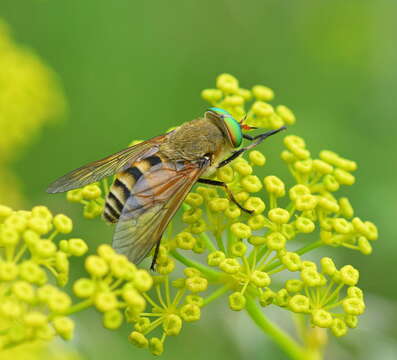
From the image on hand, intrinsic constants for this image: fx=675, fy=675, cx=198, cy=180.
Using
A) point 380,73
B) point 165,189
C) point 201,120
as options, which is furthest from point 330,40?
point 165,189

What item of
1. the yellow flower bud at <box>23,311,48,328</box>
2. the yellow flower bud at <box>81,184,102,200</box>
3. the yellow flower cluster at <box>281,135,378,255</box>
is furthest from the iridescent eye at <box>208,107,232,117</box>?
the yellow flower bud at <box>23,311,48,328</box>

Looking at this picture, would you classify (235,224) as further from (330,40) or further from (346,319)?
(330,40)

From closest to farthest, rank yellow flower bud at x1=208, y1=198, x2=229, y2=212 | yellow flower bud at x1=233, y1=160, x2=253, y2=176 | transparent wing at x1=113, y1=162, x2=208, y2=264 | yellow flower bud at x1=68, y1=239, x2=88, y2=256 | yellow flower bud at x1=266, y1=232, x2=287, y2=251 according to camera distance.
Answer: yellow flower bud at x1=68, y1=239, x2=88, y2=256
transparent wing at x1=113, y1=162, x2=208, y2=264
yellow flower bud at x1=266, y1=232, x2=287, y2=251
yellow flower bud at x1=208, y1=198, x2=229, y2=212
yellow flower bud at x1=233, y1=160, x2=253, y2=176

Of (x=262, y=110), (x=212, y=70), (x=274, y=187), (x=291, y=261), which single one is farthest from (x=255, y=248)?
(x=212, y=70)

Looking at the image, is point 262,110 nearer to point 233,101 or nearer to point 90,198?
point 233,101

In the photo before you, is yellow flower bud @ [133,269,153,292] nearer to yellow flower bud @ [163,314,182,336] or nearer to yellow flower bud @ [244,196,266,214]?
yellow flower bud @ [163,314,182,336]

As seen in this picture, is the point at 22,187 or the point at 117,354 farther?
the point at 22,187
